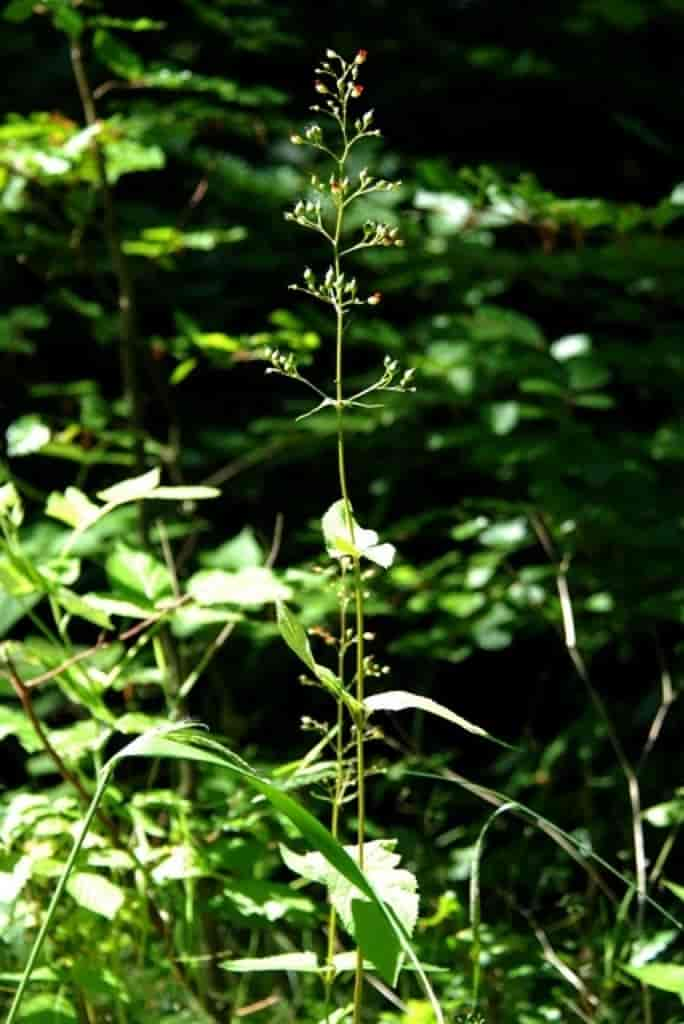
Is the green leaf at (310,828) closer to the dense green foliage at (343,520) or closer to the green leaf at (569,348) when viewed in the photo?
the dense green foliage at (343,520)

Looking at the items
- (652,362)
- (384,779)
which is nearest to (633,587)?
(652,362)

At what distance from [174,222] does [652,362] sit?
949mm

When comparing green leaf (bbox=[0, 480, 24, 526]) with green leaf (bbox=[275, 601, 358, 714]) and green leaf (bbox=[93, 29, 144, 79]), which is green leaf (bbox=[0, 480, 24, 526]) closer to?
green leaf (bbox=[275, 601, 358, 714])

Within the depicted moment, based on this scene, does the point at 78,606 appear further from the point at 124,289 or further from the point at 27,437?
the point at 124,289

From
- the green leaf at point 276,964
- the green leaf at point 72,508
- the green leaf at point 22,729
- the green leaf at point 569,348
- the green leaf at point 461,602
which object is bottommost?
the green leaf at point 461,602

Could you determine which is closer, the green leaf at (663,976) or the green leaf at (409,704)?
the green leaf at (409,704)

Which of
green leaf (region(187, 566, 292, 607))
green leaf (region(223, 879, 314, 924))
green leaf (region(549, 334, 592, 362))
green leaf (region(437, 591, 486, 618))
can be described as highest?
green leaf (region(187, 566, 292, 607))

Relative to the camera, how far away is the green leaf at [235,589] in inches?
57.7

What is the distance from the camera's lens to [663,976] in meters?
1.17

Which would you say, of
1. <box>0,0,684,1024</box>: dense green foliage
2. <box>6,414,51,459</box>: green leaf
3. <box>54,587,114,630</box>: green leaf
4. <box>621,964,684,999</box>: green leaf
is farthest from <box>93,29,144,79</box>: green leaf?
<box>621,964,684,999</box>: green leaf

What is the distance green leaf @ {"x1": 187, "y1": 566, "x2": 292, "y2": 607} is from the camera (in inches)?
57.7

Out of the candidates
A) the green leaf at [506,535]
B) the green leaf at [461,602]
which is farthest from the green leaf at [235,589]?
the green leaf at [506,535]

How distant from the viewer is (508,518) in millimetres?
2438

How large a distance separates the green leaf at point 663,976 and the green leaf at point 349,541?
43 cm
